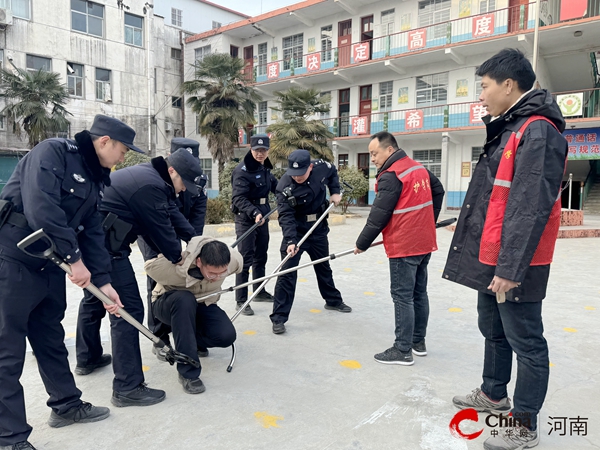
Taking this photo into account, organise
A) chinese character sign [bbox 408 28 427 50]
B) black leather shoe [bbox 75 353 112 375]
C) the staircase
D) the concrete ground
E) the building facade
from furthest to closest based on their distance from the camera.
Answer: chinese character sign [bbox 408 28 427 50]
the staircase
the building facade
black leather shoe [bbox 75 353 112 375]
the concrete ground

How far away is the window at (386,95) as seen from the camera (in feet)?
65.7

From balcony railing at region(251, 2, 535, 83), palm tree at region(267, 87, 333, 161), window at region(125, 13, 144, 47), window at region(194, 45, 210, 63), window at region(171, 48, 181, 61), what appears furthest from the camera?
window at region(171, 48, 181, 61)

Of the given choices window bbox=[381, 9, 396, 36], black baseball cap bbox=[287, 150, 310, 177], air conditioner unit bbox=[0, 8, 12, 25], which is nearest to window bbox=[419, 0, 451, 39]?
window bbox=[381, 9, 396, 36]

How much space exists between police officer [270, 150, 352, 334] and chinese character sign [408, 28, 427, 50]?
1548 cm

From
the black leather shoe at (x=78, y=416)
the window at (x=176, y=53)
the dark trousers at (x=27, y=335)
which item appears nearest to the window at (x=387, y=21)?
the window at (x=176, y=53)

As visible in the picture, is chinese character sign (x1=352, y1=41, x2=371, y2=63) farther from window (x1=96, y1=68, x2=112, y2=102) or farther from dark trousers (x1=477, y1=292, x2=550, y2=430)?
dark trousers (x1=477, y1=292, x2=550, y2=430)

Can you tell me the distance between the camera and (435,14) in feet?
60.4

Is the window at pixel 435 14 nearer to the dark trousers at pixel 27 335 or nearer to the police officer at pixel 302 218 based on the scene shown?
the police officer at pixel 302 218

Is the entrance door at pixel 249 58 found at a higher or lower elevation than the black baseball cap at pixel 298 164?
higher

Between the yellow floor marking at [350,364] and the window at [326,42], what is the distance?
20.2 metres

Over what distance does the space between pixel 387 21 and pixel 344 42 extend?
2274 mm

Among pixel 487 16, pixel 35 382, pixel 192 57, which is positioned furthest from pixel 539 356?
pixel 192 57

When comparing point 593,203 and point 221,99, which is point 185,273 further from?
point 593,203

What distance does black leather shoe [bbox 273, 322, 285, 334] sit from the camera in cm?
391
